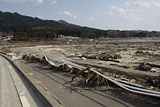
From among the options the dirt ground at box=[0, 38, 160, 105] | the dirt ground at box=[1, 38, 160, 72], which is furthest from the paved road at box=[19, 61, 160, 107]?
the dirt ground at box=[1, 38, 160, 72]

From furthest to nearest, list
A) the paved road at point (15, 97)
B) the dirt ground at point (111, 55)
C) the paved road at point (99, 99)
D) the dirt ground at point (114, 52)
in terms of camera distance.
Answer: the dirt ground at point (114, 52), the dirt ground at point (111, 55), the paved road at point (15, 97), the paved road at point (99, 99)

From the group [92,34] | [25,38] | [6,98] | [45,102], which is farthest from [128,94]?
[92,34]

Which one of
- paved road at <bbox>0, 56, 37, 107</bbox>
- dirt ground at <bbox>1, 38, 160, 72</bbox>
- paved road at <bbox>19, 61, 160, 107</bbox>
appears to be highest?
paved road at <bbox>19, 61, 160, 107</bbox>

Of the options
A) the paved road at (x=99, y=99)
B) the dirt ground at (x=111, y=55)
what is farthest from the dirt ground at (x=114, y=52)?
the paved road at (x=99, y=99)

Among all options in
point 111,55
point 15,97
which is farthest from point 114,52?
point 15,97

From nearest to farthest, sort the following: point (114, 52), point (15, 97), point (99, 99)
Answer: point (99, 99)
point (15, 97)
point (114, 52)

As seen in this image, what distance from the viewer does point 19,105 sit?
542 cm

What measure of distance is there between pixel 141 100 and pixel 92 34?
154 meters

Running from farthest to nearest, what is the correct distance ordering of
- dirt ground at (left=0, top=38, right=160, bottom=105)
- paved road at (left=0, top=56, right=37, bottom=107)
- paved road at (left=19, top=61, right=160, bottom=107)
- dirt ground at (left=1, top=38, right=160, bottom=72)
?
dirt ground at (left=1, top=38, right=160, bottom=72) < dirt ground at (left=0, top=38, right=160, bottom=105) < paved road at (left=0, top=56, right=37, bottom=107) < paved road at (left=19, top=61, right=160, bottom=107)

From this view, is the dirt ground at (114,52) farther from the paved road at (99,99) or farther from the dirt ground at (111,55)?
the paved road at (99,99)

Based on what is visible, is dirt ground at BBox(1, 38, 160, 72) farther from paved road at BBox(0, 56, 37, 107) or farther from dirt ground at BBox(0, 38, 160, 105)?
paved road at BBox(0, 56, 37, 107)

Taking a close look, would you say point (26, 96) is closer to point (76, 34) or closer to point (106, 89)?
point (106, 89)

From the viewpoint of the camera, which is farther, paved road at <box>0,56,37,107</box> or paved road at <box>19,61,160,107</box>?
paved road at <box>0,56,37,107</box>

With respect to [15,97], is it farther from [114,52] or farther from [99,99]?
[114,52]
